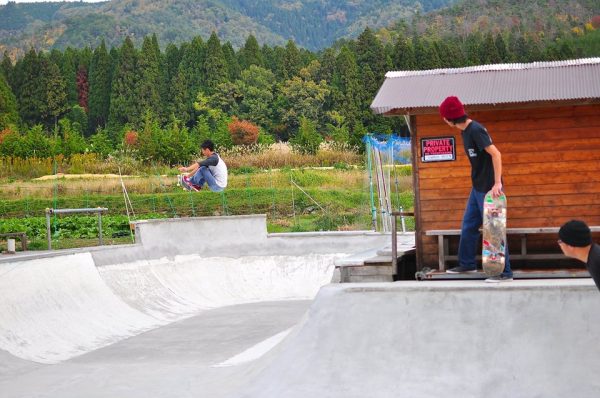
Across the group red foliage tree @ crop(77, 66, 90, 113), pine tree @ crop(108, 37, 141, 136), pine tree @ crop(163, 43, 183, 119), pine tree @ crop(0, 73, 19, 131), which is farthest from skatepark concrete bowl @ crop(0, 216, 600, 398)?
red foliage tree @ crop(77, 66, 90, 113)

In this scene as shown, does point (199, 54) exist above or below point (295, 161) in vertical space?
above

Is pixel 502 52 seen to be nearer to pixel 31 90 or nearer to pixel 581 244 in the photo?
pixel 31 90

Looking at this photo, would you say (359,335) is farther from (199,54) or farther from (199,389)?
(199,54)

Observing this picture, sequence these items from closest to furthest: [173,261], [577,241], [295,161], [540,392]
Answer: [577,241] < [540,392] < [173,261] < [295,161]

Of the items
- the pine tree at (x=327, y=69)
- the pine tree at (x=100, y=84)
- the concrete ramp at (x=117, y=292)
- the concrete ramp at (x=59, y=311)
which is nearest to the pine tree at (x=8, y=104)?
the pine tree at (x=100, y=84)

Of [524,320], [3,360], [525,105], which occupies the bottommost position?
[3,360]

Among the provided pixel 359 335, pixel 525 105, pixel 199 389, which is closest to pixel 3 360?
pixel 199 389

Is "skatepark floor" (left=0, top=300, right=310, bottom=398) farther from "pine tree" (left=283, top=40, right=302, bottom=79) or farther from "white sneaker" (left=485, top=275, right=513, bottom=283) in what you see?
"pine tree" (left=283, top=40, right=302, bottom=79)

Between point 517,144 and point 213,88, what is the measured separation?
4734 cm

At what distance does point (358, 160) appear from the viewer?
126ft

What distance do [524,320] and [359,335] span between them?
140cm

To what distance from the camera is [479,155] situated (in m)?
8.75

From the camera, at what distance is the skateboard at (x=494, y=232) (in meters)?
8.68

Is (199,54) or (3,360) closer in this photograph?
(3,360)
